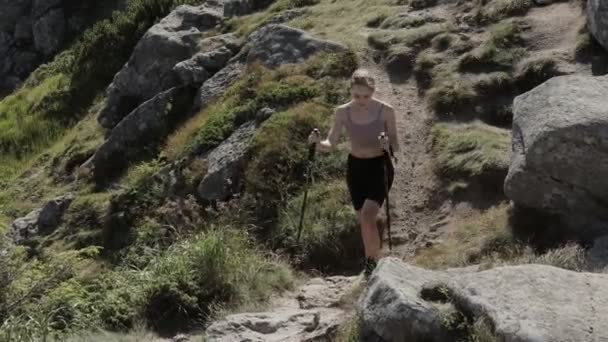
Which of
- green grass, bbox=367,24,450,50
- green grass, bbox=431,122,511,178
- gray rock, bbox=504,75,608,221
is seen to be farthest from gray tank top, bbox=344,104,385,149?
green grass, bbox=367,24,450,50

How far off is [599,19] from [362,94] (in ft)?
22.0

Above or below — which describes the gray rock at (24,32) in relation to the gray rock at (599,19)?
below

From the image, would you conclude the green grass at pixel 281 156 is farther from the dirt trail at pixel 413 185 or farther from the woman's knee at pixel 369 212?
the woman's knee at pixel 369 212

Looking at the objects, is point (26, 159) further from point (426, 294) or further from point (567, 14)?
point (426, 294)

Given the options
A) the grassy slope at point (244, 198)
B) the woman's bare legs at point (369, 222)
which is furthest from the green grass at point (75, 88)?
the woman's bare legs at point (369, 222)

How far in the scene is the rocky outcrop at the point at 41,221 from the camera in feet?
59.8

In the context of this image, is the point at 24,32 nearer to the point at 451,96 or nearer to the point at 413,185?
the point at 451,96

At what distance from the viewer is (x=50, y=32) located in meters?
33.0

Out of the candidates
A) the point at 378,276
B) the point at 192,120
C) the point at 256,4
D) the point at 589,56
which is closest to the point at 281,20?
the point at 256,4

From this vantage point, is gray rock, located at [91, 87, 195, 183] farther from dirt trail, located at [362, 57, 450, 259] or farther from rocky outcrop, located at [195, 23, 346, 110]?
dirt trail, located at [362, 57, 450, 259]

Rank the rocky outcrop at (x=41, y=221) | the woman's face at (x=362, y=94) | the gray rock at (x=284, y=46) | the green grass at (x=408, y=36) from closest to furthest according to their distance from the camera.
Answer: the woman's face at (x=362, y=94), the green grass at (x=408, y=36), the rocky outcrop at (x=41, y=221), the gray rock at (x=284, y=46)

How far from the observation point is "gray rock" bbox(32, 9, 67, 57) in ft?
107

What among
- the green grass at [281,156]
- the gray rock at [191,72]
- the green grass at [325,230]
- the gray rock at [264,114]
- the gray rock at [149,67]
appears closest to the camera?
the green grass at [325,230]

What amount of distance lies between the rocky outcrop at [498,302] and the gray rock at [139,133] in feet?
Result: 40.8
